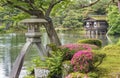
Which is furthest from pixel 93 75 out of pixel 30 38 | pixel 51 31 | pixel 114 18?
pixel 114 18

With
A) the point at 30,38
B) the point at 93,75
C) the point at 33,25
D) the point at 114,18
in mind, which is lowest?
the point at 114,18

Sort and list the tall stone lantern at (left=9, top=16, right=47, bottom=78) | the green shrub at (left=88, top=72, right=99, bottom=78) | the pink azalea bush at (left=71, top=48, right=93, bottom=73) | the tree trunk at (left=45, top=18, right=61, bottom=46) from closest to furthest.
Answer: the green shrub at (left=88, top=72, right=99, bottom=78) < the pink azalea bush at (left=71, top=48, right=93, bottom=73) < the tall stone lantern at (left=9, top=16, right=47, bottom=78) < the tree trunk at (left=45, top=18, right=61, bottom=46)

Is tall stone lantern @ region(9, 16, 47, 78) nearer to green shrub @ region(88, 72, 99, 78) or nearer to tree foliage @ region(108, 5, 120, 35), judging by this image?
green shrub @ region(88, 72, 99, 78)

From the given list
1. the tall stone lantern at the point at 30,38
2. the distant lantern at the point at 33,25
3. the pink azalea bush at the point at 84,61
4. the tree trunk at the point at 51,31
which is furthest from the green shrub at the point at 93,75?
the tree trunk at the point at 51,31

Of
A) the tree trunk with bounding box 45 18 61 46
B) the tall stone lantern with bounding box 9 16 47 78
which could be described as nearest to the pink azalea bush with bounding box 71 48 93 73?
the tall stone lantern with bounding box 9 16 47 78

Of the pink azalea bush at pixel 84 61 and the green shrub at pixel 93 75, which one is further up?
the pink azalea bush at pixel 84 61

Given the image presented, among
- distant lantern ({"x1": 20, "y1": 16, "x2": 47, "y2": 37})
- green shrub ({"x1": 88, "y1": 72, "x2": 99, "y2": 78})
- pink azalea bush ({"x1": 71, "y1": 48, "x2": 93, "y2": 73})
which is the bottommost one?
green shrub ({"x1": 88, "y1": 72, "x2": 99, "y2": 78})

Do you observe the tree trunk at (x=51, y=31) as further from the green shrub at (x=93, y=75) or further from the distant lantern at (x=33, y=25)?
the green shrub at (x=93, y=75)

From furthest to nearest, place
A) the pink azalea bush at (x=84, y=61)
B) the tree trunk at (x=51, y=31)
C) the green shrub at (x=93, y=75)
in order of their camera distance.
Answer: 1. the tree trunk at (x=51, y=31)
2. the pink azalea bush at (x=84, y=61)
3. the green shrub at (x=93, y=75)

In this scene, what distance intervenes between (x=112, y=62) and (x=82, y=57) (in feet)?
9.20

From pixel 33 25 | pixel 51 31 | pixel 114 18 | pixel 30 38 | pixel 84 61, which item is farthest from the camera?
pixel 114 18

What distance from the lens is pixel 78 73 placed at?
9.34m

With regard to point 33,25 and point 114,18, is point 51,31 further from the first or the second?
point 114,18

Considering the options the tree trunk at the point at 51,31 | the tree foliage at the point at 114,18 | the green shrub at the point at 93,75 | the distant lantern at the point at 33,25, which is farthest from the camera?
the tree foliage at the point at 114,18
